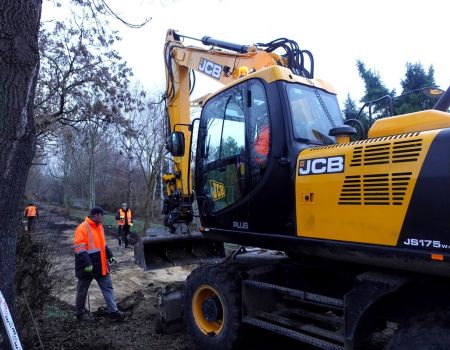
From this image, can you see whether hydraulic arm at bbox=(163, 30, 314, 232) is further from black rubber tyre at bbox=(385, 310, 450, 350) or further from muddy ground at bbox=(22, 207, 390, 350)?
black rubber tyre at bbox=(385, 310, 450, 350)

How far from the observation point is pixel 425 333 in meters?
3.12

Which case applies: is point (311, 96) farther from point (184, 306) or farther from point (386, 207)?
point (184, 306)

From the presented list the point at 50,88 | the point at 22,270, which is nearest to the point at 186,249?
the point at 22,270

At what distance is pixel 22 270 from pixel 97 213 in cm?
199

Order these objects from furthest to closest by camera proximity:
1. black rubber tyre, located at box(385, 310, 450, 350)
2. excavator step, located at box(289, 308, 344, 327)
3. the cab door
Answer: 1. the cab door
2. excavator step, located at box(289, 308, 344, 327)
3. black rubber tyre, located at box(385, 310, 450, 350)

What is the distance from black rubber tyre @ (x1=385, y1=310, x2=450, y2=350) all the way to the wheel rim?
6.85 ft

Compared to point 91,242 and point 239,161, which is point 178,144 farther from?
point 91,242

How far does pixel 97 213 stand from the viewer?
6.86m

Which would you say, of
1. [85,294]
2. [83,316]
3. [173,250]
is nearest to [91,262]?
[85,294]

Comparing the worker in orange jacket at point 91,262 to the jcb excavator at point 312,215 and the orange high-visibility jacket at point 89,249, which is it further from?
the jcb excavator at point 312,215

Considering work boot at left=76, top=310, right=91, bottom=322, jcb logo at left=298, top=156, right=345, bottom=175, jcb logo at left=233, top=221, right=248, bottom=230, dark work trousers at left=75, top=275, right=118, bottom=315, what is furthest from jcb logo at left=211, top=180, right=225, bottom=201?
work boot at left=76, top=310, right=91, bottom=322

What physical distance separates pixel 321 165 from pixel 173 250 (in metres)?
3.21

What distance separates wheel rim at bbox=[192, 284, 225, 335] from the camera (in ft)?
16.3

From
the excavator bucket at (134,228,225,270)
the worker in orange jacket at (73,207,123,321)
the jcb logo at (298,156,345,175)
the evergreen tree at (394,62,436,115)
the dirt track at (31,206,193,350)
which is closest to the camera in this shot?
the jcb logo at (298,156,345,175)
